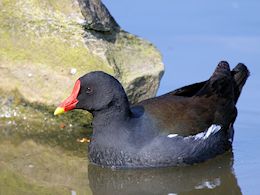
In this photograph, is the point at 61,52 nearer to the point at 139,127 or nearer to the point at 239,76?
the point at 139,127

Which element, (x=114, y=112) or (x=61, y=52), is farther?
(x=61, y=52)

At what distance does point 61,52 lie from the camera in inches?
360

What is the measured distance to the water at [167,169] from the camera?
309 inches

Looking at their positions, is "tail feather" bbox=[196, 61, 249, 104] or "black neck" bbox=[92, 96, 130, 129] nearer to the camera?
"black neck" bbox=[92, 96, 130, 129]

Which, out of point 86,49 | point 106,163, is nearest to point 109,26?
point 86,49

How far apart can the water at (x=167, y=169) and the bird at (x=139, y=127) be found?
115mm

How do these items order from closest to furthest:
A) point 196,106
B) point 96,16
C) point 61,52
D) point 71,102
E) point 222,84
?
point 71,102 → point 196,106 → point 222,84 → point 61,52 → point 96,16

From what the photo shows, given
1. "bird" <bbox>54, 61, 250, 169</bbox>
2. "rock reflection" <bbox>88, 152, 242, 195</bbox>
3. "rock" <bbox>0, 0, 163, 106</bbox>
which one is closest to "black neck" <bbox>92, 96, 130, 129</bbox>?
"bird" <bbox>54, 61, 250, 169</bbox>

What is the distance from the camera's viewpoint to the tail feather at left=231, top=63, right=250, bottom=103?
9.09 metres

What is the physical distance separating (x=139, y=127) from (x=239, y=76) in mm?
1483

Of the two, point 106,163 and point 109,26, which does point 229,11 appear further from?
point 106,163

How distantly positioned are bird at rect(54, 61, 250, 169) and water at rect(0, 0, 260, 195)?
115mm

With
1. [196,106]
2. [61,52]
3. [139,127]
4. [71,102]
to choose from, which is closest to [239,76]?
[196,106]

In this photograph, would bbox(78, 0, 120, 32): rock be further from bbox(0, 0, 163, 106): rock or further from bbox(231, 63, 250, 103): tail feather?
bbox(231, 63, 250, 103): tail feather
